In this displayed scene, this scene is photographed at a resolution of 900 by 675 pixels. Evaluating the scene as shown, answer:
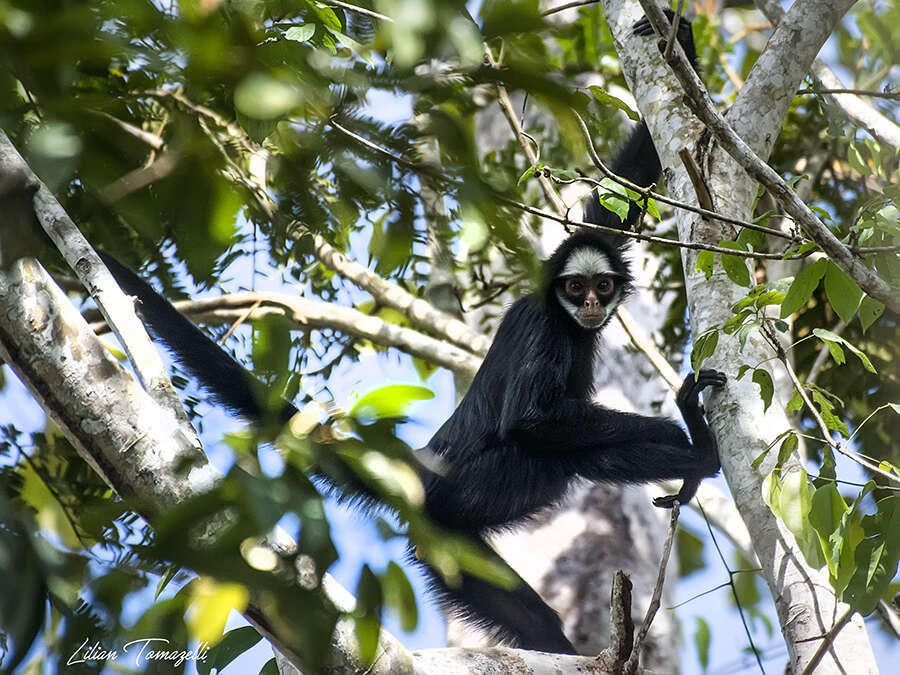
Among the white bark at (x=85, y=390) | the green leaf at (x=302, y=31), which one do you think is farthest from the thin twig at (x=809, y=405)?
the green leaf at (x=302, y=31)

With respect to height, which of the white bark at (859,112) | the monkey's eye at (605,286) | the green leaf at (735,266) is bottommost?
the green leaf at (735,266)

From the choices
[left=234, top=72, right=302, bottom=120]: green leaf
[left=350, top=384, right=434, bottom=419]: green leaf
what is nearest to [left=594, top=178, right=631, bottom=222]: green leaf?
[left=350, top=384, right=434, bottom=419]: green leaf

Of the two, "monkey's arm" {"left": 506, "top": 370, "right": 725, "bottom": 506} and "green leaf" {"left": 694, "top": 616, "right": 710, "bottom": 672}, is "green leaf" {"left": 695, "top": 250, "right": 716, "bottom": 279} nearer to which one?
"monkey's arm" {"left": 506, "top": 370, "right": 725, "bottom": 506}

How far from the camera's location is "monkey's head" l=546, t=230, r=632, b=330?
17.7ft

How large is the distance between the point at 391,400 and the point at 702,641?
4.70 metres

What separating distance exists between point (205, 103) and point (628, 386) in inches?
241

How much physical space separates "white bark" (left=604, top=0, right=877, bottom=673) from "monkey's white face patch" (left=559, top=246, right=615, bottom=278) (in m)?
1.47

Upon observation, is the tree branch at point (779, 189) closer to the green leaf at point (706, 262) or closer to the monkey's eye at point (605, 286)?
the green leaf at point (706, 262)

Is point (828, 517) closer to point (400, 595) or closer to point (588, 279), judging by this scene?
point (400, 595)

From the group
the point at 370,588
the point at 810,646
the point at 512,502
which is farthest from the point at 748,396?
the point at 370,588

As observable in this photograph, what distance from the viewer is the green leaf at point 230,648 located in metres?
2.55

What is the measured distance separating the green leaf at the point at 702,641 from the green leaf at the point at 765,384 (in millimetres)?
2609

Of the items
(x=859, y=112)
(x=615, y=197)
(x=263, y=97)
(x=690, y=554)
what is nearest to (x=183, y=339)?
(x=615, y=197)

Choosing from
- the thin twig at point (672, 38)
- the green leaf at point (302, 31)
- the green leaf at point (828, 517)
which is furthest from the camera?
the green leaf at point (828, 517)
